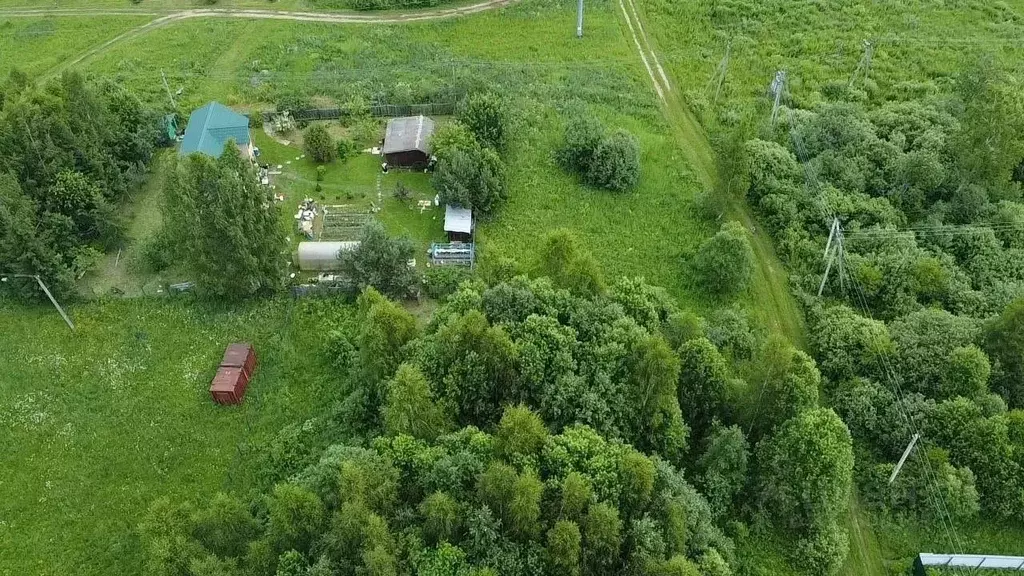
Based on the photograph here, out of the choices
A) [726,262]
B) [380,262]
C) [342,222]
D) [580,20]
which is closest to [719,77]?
[580,20]

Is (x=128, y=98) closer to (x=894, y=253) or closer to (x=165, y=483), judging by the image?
(x=165, y=483)

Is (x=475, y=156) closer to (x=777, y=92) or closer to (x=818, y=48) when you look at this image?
(x=777, y=92)

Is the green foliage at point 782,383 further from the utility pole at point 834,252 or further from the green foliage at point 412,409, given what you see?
the green foliage at point 412,409

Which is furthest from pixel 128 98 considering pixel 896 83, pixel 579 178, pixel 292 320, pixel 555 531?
pixel 896 83

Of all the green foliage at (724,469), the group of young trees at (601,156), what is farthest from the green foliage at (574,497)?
the group of young trees at (601,156)

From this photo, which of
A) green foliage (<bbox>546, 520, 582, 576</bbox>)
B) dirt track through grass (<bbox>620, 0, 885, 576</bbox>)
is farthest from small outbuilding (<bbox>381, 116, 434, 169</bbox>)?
green foliage (<bbox>546, 520, 582, 576</bbox>)

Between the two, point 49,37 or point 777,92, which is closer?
point 777,92

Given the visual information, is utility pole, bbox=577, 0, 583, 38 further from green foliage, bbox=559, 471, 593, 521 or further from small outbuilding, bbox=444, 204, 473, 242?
green foliage, bbox=559, 471, 593, 521
